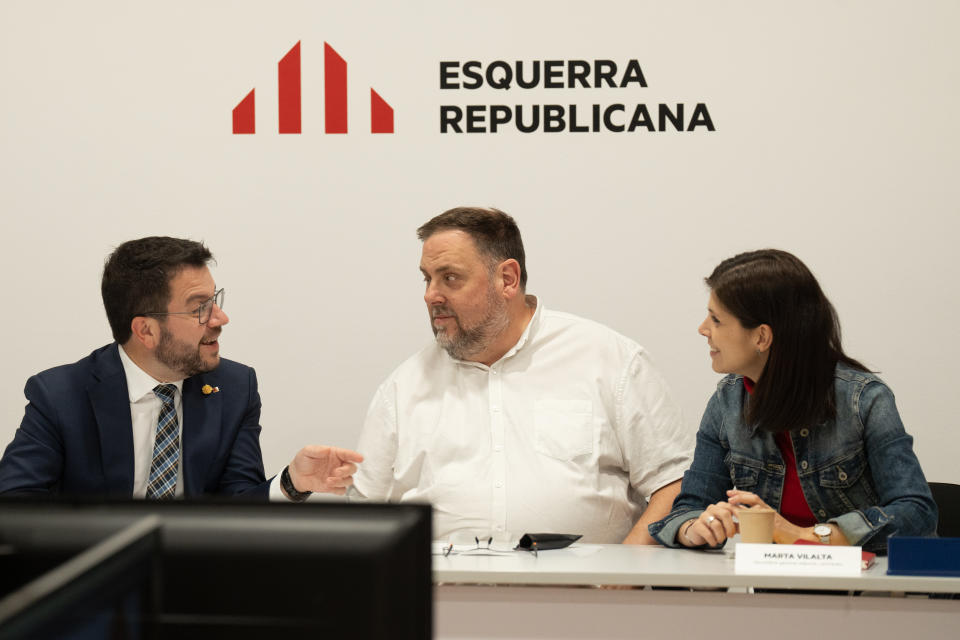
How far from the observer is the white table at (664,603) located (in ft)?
6.34

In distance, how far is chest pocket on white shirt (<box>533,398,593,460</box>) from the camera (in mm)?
2951

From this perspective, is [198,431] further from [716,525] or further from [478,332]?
[716,525]

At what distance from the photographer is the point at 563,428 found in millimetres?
2967

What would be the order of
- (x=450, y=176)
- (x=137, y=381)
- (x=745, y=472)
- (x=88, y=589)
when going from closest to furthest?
(x=88, y=589) → (x=745, y=472) → (x=137, y=381) → (x=450, y=176)

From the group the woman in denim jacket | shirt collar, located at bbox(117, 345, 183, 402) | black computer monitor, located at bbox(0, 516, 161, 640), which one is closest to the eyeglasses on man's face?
shirt collar, located at bbox(117, 345, 183, 402)

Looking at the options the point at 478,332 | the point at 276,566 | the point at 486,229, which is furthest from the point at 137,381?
the point at 276,566

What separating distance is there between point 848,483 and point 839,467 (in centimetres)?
4

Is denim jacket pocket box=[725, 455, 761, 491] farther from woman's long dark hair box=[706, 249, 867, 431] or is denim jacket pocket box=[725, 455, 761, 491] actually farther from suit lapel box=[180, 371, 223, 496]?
suit lapel box=[180, 371, 223, 496]

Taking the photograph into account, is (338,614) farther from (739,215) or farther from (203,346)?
(739,215)

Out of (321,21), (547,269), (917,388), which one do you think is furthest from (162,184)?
(917,388)

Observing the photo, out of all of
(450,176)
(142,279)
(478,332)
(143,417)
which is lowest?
(143,417)

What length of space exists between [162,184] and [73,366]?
1.13 m

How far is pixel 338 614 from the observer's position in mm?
821

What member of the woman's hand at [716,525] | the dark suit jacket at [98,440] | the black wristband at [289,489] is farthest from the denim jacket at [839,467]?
the dark suit jacket at [98,440]
